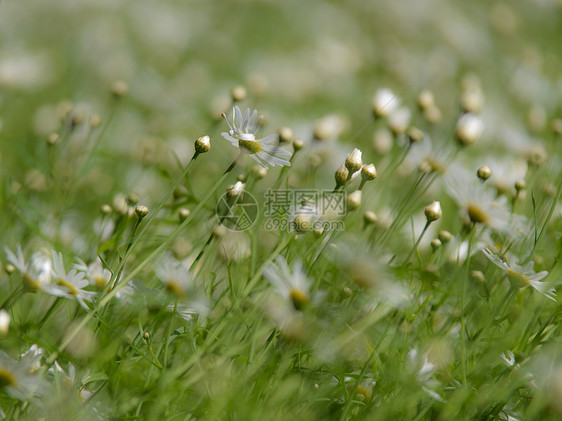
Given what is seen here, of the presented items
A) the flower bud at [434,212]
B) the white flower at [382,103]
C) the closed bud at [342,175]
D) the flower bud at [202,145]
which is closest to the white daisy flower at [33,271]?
the flower bud at [202,145]

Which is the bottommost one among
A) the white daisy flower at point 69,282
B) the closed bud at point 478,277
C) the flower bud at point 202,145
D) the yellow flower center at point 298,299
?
the white daisy flower at point 69,282

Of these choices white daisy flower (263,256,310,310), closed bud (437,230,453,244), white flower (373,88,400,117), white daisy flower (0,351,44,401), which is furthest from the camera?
white flower (373,88,400,117)

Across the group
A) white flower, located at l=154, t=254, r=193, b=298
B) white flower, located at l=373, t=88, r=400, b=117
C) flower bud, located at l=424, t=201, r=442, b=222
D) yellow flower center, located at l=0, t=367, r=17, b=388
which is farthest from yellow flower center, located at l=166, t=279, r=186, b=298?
white flower, located at l=373, t=88, r=400, b=117

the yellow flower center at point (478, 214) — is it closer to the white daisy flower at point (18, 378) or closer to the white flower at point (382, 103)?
the white flower at point (382, 103)

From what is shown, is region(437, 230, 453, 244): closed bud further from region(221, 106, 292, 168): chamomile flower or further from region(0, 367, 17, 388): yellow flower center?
region(0, 367, 17, 388): yellow flower center

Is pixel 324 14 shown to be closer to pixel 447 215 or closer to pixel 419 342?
pixel 447 215

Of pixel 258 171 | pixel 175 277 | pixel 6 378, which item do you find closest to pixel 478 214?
pixel 258 171
